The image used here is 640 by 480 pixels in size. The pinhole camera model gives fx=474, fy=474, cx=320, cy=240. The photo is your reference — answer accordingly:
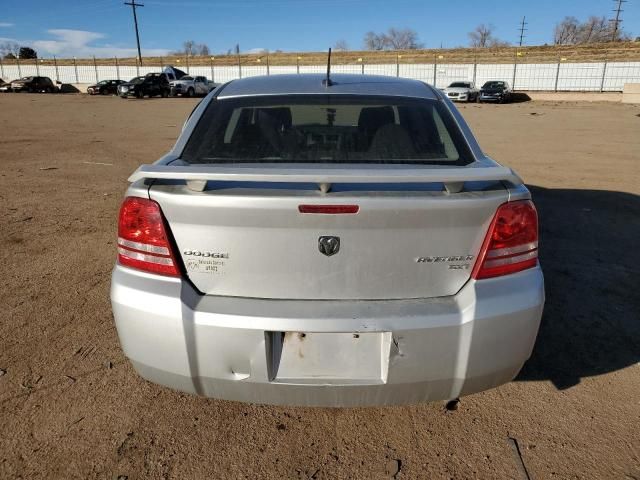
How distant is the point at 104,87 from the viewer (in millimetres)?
39500

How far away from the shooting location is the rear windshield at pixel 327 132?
89.2 inches

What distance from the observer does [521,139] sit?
514 inches

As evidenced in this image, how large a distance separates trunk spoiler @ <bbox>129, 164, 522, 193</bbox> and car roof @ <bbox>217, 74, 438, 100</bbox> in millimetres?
964

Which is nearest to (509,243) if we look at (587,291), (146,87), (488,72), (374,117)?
(374,117)

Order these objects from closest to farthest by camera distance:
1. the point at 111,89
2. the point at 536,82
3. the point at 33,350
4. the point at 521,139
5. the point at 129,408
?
1. the point at 129,408
2. the point at 33,350
3. the point at 521,139
4. the point at 536,82
5. the point at 111,89

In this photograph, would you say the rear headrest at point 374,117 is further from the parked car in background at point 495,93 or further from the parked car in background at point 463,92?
the parked car in background at point 495,93

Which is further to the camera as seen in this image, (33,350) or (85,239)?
(85,239)

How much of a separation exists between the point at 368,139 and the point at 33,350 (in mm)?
2331

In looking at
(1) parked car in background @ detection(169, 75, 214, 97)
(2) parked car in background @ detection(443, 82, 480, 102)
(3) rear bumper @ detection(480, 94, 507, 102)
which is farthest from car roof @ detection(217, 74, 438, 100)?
(1) parked car in background @ detection(169, 75, 214, 97)

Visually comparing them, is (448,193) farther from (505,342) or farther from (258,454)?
(258,454)

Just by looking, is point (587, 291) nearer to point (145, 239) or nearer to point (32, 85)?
point (145, 239)

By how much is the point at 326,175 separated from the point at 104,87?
43613 millimetres

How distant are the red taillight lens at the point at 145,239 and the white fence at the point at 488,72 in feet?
102

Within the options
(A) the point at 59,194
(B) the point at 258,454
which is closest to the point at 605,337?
(B) the point at 258,454
